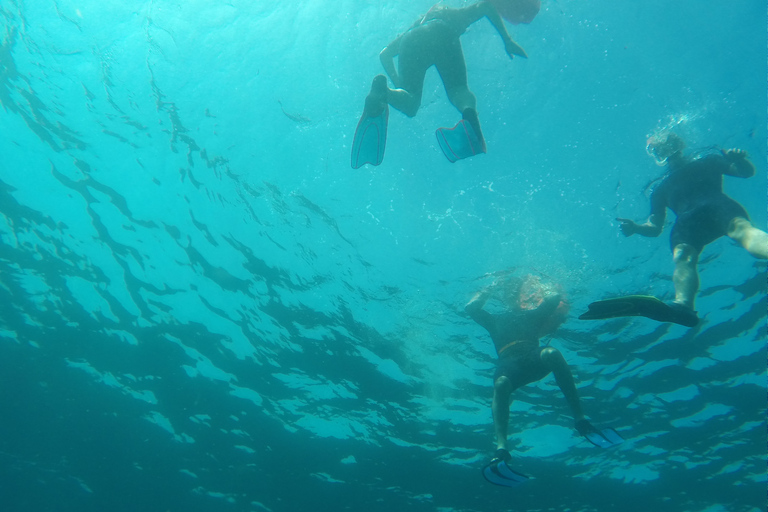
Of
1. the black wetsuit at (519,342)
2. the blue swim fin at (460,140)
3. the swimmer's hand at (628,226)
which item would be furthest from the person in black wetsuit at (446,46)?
the black wetsuit at (519,342)

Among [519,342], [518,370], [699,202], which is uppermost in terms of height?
[699,202]

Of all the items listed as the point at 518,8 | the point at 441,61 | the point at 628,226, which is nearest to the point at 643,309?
the point at 628,226

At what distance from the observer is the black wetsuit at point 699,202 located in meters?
5.00

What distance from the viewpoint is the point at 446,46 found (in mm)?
5652

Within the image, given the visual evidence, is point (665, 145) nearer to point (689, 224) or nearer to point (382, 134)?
point (689, 224)

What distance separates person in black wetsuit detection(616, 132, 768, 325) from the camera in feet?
14.6

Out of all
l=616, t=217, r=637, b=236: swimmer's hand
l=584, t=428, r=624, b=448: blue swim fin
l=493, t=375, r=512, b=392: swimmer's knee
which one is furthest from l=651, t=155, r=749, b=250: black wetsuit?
l=493, t=375, r=512, b=392: swimmer's knee

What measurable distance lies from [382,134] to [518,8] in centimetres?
276

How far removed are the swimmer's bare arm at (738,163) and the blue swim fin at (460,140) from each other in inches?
136

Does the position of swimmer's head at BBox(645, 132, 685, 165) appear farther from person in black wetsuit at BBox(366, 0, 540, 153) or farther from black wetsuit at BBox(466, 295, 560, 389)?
black wetsuit at BBox(466, 295, 560, 389)

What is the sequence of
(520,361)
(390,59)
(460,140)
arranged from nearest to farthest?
(460,140) → (390,59) → (520,361)

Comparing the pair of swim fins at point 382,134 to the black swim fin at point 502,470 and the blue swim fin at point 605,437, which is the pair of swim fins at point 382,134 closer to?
the black swim fin at point 502,470

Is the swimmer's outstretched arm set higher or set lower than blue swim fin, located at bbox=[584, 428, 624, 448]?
higher

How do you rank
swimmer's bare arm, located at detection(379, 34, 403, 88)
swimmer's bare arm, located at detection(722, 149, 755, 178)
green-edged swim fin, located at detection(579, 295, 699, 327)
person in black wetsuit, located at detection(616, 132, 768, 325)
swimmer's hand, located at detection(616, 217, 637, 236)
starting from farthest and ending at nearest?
swimmer's hand, located at detection(616, 217, 637, 236) < swimmer's bare arm, located at detection(379, 34, 403, 88) < swimmer's bare arm, located at detection(722, 149, 755, 178) < person in black wetsuit, located at detection(616, 132, 768, 325) < green-edged swim fin, located at detection(579, 295, 699, 327)
